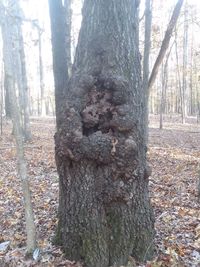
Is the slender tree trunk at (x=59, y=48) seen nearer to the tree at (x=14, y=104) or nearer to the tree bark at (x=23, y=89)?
the tree at (x=14, y=104)

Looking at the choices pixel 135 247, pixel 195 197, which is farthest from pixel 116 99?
pixel 195 197

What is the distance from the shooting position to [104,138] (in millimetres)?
4395

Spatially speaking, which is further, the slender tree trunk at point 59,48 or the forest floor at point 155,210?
the slender tree trunk at point 59,48

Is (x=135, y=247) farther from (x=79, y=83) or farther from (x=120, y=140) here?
(x=79, y=83)

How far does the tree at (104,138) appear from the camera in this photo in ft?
14.6

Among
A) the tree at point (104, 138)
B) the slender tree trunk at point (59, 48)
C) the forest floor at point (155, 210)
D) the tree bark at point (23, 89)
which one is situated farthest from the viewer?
the tree bark at point (23, 89)

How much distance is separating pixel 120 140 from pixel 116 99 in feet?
1.70

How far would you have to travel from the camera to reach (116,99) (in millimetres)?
4449

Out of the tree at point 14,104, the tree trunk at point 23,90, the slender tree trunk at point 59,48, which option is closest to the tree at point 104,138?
the slender tree trunk at point 59,48

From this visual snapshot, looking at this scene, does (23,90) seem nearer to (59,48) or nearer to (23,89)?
(23,89)

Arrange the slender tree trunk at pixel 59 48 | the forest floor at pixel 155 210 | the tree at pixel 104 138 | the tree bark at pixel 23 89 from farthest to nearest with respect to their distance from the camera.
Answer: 1. the tree bark at pixel 23 89
2. the slender tree trunk at pixel 59 48
3. the forest floor at pixel 155 210
4. the tree at pixel 104 138

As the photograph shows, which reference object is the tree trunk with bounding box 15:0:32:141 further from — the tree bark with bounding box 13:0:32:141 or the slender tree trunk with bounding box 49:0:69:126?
the slender tree trunk with bounding box 49:0:69:126

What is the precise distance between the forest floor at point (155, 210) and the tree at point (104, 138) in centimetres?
44

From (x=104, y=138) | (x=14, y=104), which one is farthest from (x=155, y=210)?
(x=14, y=104)
